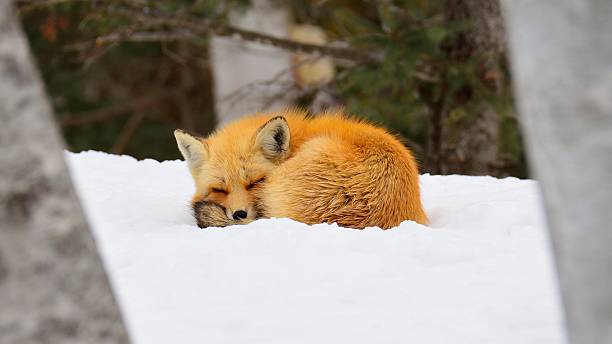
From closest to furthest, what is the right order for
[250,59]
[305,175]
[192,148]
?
1. [305,175]
2. [192,148]
3. [250,59]

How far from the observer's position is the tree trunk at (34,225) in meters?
1.93

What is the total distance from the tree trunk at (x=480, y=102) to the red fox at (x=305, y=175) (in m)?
2.69

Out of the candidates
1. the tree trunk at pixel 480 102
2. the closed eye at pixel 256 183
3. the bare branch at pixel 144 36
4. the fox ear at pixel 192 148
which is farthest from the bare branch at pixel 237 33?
the closed eye at pixel 256 183

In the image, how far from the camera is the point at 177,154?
17.5m

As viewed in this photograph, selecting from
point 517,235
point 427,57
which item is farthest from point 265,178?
point 427,57

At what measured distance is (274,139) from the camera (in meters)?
5.25

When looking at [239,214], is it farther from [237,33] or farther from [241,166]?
[237,33]

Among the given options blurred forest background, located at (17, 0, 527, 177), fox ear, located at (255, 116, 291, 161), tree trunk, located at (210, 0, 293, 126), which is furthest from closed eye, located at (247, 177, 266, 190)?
tree trunk, located at (210, 0, 293, 126)

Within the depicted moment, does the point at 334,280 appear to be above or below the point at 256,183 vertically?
below

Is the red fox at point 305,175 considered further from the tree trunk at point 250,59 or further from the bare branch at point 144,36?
the tree trunk at point 250,59

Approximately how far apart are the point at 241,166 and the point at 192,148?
52 cm

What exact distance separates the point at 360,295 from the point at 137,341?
35.5 inches

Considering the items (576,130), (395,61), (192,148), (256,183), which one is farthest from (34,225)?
(395,61)

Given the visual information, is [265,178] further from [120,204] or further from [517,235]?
[517,235]
